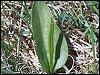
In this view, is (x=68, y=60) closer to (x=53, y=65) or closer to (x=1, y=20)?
(x=53, y=65)

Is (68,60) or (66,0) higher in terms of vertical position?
(66,0)

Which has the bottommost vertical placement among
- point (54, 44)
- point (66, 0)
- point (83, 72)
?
point (83, 72)

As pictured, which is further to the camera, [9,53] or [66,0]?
[66,0]

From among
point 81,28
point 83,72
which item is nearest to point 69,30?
point 81,28

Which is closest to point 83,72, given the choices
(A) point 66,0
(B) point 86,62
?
(B) point 86,62

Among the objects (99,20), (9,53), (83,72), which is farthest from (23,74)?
(99,20)

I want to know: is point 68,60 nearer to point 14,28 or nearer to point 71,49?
point 71,49

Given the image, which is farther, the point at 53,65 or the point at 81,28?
the point at 81,28

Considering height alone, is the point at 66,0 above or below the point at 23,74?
above

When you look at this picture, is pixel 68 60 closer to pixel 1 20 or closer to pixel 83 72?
pixel 83 72
